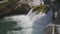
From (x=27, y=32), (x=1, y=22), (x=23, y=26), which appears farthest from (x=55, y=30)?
(x=1, y=22)

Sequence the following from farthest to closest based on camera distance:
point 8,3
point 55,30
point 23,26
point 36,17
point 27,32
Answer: point 8,3 < point 36,17 < point 23,26 < point 27,32 < point 55,30

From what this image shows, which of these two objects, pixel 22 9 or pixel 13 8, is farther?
pixel 22 9

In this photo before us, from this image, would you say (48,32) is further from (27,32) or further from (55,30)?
(27,32)

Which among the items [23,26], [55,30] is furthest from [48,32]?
[23,26]

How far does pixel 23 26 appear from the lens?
1363 cm

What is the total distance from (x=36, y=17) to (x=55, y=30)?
8.36m

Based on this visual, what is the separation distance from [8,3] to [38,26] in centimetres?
615

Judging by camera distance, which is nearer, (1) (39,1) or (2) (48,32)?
(2) (48,32)

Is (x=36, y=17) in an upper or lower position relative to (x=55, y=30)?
upper

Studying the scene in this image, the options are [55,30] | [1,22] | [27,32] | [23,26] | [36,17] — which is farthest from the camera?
[1,22]

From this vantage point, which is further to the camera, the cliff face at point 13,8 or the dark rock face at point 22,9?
the dark rock face at point 22,9

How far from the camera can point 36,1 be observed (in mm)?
18656

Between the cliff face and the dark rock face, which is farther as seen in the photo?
the dark rock face

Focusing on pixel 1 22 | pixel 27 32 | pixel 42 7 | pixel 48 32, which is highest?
pixel 42 7
